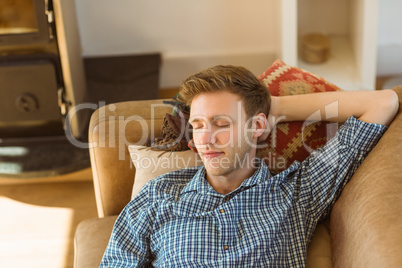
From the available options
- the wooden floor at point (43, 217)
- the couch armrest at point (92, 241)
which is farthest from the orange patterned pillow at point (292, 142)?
the wooden floor at point (43, 217)

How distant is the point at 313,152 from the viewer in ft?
5.40

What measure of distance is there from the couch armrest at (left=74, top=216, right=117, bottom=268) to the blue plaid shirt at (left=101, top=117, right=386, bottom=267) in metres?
0.16

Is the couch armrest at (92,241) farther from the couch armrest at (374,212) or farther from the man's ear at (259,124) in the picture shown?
the couch armrest at (374,212)

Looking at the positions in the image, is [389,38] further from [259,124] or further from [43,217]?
[43,217]

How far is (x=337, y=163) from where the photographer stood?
1572 mm

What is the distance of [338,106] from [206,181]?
0.45m

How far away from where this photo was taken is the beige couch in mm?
1337

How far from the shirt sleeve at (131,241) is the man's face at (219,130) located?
227 millimetres

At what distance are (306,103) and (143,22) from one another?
1749 millimetres

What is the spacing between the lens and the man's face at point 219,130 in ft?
5.04

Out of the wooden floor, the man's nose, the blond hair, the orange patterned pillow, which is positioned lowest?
the wooden floor
